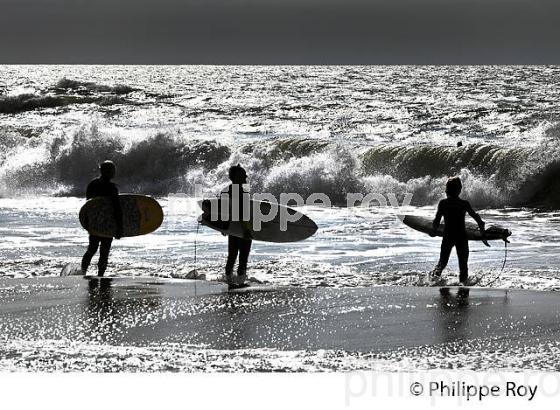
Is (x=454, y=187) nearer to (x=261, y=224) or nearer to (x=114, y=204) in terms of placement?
(x=261, y=224)

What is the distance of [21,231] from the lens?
1443 centimetres

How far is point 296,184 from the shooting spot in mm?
24422

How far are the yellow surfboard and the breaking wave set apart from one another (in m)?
11.0

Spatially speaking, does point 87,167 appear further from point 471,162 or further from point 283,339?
point 283,339

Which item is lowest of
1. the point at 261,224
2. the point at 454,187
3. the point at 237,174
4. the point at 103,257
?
the point at 103,257

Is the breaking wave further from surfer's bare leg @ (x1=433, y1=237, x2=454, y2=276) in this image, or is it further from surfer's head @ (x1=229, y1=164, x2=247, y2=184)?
surfer's head @ (x1=229, y1=164, x2=247, y2=184)

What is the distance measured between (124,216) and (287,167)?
14596 mm

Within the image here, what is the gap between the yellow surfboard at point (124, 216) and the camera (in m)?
10.3

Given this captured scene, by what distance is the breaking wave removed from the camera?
21.9 metres

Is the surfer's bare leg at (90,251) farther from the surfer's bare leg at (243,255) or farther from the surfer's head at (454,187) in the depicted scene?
the surfer's head at (454,187)

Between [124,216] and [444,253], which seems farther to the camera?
[124,216]

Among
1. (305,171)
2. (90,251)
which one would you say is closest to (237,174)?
(90,251)

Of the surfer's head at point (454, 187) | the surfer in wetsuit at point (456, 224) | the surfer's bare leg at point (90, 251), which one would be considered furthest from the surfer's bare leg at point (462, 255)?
the surfer's bare leg at point (90, 251)

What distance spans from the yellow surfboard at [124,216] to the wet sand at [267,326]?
0.95 metres
